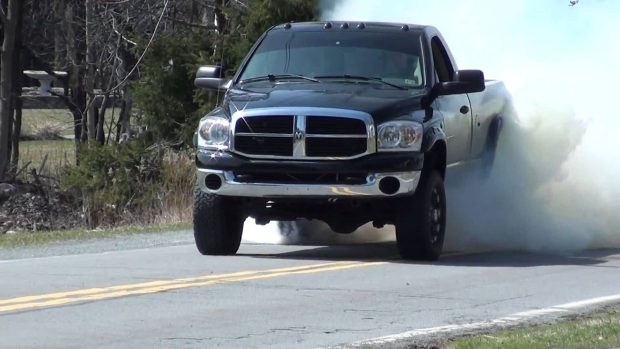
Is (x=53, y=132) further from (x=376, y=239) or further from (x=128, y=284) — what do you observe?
(x=128, y=284)

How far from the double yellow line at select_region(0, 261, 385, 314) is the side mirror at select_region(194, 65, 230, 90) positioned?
2143 mm

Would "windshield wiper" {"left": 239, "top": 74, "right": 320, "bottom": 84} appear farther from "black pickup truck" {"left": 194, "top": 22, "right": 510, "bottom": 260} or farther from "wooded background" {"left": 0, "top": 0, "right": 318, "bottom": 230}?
"wooded background" {"left": 0, "top": 0, "right": 318, "bottom": 230}

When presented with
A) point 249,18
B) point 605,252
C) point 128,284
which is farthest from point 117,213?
point 128,284

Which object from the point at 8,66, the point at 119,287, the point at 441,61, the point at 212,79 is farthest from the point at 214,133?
the point at 8,66

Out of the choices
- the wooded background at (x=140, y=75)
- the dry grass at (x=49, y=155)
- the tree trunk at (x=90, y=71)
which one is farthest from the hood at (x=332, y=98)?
the tree trunk at (x=90, y=71)

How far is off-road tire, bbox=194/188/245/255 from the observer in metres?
11.7

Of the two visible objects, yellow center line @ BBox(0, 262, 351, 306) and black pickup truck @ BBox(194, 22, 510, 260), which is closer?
yellow center line @ BBox(0, 262, 351, 306)

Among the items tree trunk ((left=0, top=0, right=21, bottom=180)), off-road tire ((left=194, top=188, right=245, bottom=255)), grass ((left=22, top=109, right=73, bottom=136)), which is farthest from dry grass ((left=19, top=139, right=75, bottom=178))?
off-road tire ((left=194, top=188, right=245, bottom=255))

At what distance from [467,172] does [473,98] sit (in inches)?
30.2

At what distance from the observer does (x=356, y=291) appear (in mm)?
9906

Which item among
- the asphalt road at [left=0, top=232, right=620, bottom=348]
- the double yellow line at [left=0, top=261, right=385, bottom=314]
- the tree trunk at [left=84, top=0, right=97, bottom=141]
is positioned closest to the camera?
the asphalt road at [left=0, top=232, right=620, bottom=348]

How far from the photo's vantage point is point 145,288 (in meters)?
9.89

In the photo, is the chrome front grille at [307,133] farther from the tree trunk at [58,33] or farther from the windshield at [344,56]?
the tree trunk at [58,33]

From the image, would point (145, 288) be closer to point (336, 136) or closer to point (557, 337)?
point (336, 136)
